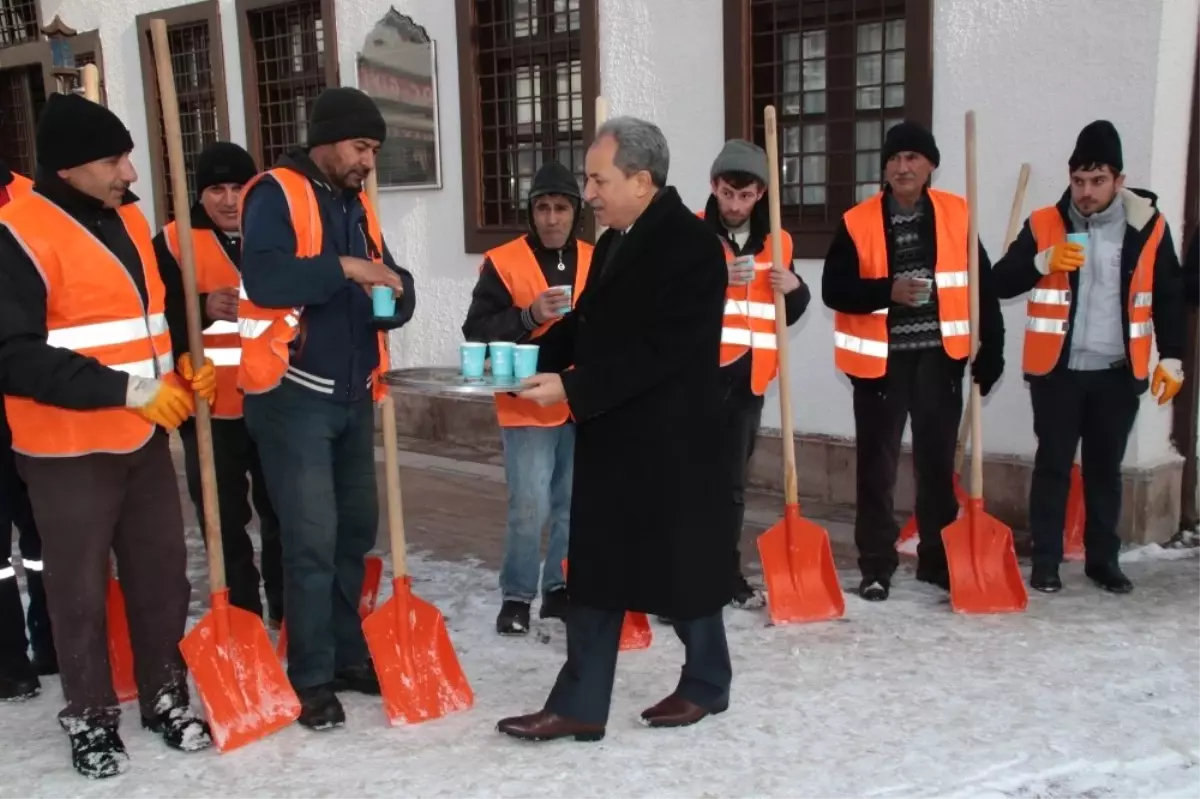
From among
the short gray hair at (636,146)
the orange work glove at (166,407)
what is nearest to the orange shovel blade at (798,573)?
the short gray hair at (636,146)

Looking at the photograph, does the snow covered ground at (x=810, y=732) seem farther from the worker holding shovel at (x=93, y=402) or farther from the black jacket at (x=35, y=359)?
the black jacket at (x=35, y=359)

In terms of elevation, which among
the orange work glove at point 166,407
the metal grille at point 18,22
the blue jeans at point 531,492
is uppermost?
the metal grille at point 18,22

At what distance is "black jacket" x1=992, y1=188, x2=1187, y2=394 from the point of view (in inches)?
180

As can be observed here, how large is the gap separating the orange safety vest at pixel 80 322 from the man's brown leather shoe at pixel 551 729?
4.70ft

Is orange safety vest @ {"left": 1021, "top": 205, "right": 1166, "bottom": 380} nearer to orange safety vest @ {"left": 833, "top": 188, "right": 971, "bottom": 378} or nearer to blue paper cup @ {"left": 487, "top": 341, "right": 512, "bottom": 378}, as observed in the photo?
orange safety vest @ {"left": 833, "top": 188, "right": 971, "bottom": 378}

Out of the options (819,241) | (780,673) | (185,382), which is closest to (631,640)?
(780,673)

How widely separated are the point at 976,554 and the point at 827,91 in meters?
3.00

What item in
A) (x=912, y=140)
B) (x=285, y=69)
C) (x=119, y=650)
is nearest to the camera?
(x=119, y=650)

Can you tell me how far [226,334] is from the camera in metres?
4.14

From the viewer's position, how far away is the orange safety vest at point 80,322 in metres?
3.09

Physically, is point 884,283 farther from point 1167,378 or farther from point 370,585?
point 370,585

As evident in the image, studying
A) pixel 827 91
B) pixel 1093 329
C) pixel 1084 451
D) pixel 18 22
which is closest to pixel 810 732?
pixel 1084 451

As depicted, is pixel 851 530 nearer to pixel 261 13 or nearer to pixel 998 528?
pixel 998 528

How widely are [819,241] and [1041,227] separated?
1.66 meters
